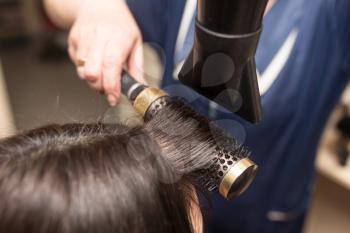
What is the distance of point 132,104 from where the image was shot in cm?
53

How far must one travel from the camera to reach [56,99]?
64 centimetres

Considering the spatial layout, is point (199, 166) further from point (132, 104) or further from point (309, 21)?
point (309, 21)

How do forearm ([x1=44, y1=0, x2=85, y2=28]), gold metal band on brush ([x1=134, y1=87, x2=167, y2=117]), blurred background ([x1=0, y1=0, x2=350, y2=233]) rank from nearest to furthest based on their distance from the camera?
gold metal band on brush ([x1=134, y1=87, x2=167, y2=117])
blurred background ([x1=0, y1=0, x2=350, y2=233])
forearm ([x1=44, y1=0, x2=85, y2=28])

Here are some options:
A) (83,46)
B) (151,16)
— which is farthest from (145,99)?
(151,16)

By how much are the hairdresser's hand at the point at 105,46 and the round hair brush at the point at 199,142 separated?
91 millimetres

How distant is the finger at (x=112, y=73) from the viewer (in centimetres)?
58

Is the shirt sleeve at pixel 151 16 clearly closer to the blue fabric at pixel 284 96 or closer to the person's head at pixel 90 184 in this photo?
the blue fabric at pixel 284 96

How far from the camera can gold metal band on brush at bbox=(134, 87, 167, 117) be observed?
49 centimetres

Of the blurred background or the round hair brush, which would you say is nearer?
the round hair brush

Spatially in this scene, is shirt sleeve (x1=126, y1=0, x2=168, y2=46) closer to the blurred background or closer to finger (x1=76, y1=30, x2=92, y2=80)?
the blurred background

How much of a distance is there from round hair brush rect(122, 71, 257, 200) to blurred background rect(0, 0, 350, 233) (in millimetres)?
37

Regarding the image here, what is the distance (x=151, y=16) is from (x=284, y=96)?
0.93ft

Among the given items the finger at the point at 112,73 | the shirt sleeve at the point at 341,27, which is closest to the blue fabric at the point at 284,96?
the shirt sleeve at the point at 341,27

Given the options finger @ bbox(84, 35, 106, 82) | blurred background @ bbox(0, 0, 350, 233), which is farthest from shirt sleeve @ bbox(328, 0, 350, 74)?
finger @ bbox(84, 35, 106, 82)
